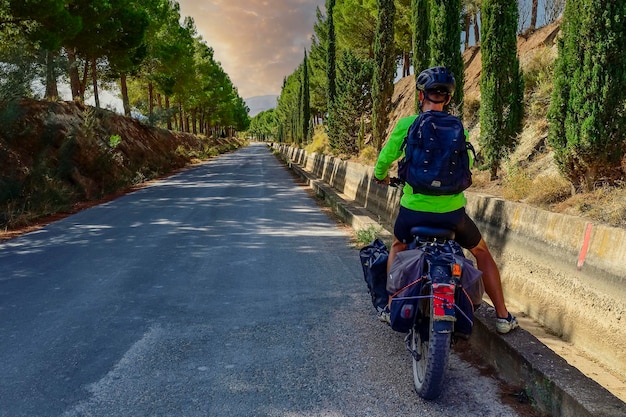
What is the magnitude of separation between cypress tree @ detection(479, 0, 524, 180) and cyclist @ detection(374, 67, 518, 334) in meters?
8.14

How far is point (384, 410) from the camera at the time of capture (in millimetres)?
2766

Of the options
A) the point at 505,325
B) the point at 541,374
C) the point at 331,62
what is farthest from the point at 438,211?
the point at 331,62

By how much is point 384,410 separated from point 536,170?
8.56m

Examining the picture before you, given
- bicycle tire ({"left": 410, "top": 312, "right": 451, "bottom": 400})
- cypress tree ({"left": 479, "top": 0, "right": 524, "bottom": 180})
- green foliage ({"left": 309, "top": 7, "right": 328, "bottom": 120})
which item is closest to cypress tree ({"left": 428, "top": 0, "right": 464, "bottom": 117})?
cypress tree ({"left": 479, "top": 0, "right": 524, "bottom": 180})

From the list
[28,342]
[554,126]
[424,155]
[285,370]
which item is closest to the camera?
[424,155]

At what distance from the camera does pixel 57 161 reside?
47.2 feet

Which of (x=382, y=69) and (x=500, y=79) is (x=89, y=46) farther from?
(x=500, y=79)

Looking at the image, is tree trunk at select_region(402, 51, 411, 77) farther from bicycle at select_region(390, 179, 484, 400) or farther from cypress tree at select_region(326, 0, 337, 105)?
bicycle at select_region(390, 179, 484, 400)

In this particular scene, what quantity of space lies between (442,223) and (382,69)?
64.6 feet

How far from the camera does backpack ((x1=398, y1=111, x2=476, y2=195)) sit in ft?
9.87

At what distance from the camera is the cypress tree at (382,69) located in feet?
69.3

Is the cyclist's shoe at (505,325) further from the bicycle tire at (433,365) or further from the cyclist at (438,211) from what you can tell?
the bicycle tire at (433,365)

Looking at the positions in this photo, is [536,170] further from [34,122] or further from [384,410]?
[34,122]

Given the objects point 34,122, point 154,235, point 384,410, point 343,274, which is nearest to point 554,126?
point 343,274
